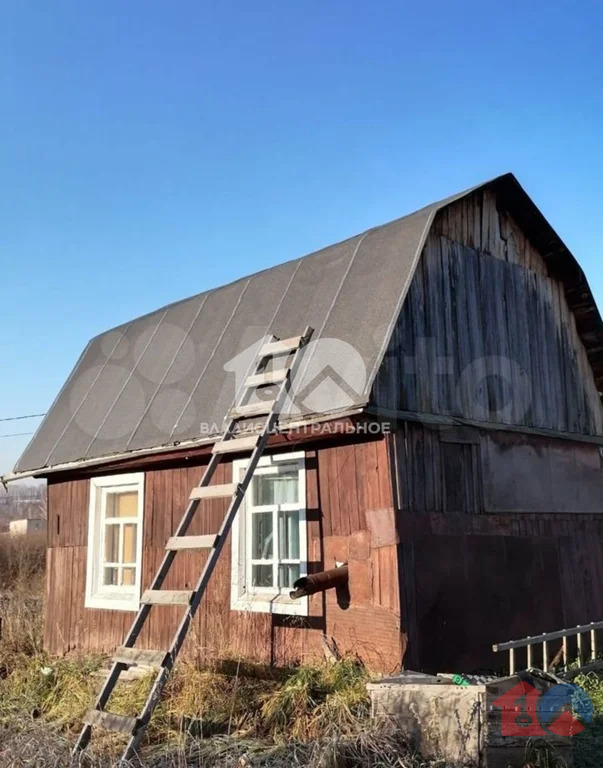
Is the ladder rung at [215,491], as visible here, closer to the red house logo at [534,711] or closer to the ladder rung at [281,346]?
the ladder rung at [281,346]

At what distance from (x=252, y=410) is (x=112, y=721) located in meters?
3.04

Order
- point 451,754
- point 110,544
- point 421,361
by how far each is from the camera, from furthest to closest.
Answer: point 110,544 < point 421,361 < point 451,754

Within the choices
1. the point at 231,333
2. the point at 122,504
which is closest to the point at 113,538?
the point at 122,504

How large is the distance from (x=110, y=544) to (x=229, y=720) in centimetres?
444

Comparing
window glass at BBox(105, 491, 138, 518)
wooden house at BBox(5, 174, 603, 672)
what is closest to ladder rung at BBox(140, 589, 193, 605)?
wooden house at BBox(5, 174, 603, 672)

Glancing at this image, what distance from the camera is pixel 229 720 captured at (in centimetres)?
595

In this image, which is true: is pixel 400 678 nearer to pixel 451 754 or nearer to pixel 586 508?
pixel 451 754

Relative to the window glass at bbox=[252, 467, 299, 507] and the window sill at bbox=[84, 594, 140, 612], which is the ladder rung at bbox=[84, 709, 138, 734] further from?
the window sill at bbox=[84, 594, 140, 612]

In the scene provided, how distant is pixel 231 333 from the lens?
9.32 meters

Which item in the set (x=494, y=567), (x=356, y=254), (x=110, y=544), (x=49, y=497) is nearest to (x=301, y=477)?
(x=494, y=567)

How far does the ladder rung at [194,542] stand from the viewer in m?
6.00

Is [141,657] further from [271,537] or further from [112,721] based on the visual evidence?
[271,537]

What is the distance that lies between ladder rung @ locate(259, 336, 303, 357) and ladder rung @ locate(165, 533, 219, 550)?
91.4 inches

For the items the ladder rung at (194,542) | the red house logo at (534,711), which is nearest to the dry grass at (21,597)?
the ladder rung at (194,542)
